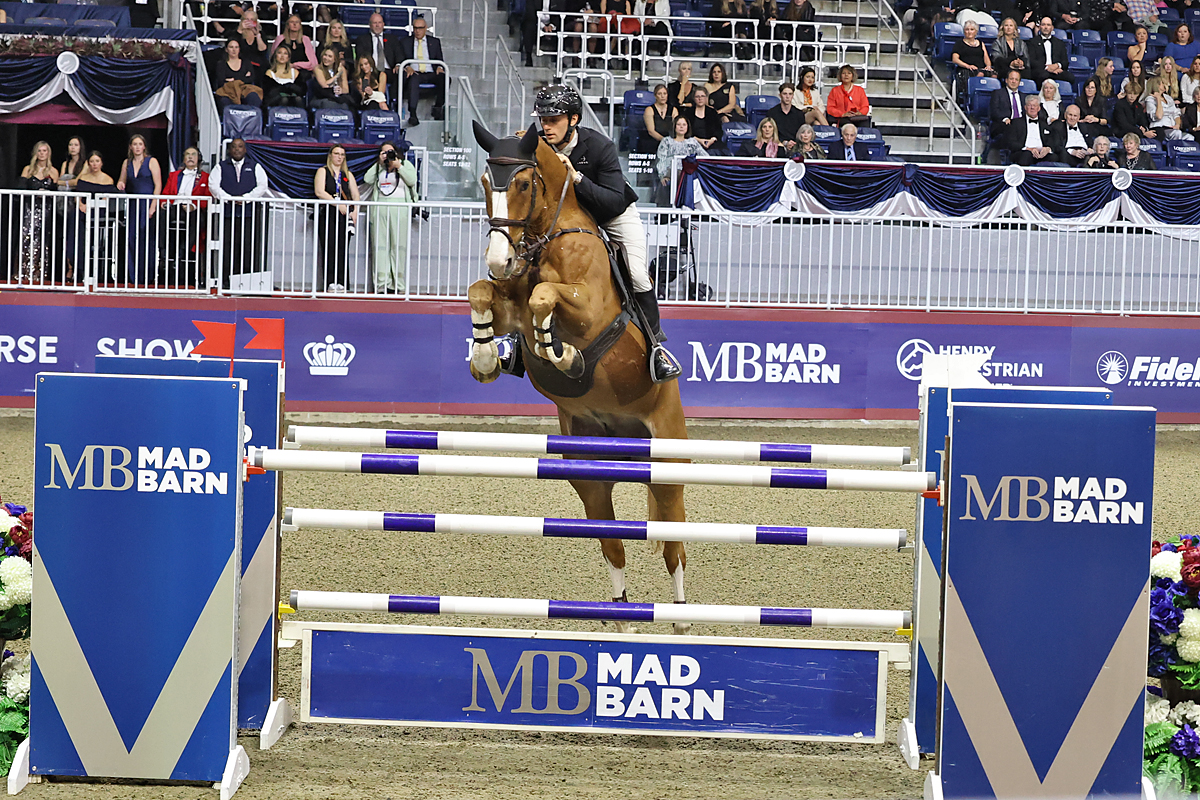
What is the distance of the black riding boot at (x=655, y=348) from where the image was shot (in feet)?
17.9

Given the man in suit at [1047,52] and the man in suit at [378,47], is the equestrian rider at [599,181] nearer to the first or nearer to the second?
the man in suit at [378,47]

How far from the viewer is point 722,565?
24.2ft

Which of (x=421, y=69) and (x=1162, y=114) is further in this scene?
(x=1162, y=114)

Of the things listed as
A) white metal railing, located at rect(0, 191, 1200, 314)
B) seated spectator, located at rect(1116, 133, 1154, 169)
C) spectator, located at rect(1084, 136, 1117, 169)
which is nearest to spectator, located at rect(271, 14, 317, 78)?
white metal railing, located at rect(0, 191, 1200, 314)

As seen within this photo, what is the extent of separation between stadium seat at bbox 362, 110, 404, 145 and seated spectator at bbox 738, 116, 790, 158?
13.5ft

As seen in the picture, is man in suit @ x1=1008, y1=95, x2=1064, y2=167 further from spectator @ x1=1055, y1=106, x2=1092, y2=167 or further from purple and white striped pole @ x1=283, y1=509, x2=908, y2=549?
purple and white striped pole @ x1=283, y1=509, x2=908, y2=549

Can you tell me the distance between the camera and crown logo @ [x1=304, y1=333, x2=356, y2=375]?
39.9ft

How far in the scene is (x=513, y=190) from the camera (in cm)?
502

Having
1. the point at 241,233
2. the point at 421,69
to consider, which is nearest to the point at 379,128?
the point at 421,69

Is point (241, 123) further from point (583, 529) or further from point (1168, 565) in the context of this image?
point (1168, 565)

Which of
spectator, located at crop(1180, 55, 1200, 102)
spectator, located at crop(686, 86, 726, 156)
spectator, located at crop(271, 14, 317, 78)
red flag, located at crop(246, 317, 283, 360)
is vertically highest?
spectator, located at crop(1180, 55, 1200, 102)

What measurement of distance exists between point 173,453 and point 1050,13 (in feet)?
61.2

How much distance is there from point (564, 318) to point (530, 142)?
746 mm

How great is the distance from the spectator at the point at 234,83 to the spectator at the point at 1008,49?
1021cm
